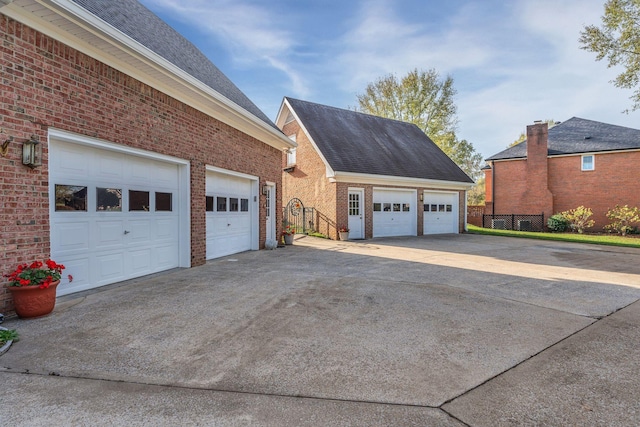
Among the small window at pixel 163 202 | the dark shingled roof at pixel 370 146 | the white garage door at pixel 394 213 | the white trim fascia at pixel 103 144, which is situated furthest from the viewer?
the white garage door at pixel 394 213

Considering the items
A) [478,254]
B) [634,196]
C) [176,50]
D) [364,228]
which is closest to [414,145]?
[364,228]

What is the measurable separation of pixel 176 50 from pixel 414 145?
48.5 feet

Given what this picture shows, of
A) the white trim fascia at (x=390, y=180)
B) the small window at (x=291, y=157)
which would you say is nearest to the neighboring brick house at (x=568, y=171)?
the white trim fascia at (x=390, y=180)

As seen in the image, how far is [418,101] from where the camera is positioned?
2875cm

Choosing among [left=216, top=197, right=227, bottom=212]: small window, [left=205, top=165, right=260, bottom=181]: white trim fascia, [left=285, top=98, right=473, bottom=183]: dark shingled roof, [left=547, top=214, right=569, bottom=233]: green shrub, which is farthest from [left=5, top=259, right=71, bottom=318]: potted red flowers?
[left=547, top=214, right=569, bottom=233]: green shrub

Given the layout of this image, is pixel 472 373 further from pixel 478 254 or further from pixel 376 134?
pixel 376 134

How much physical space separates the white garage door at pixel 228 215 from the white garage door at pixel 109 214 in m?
1.38

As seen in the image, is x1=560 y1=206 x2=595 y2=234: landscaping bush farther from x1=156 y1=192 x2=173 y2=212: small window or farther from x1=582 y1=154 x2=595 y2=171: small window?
x1=156 y1=192 x2=173 y2=212: small window

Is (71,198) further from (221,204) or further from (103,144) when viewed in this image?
(221,204)

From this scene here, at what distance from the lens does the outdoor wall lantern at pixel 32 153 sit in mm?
4273

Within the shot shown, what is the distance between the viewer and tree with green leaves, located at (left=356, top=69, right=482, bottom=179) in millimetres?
28547

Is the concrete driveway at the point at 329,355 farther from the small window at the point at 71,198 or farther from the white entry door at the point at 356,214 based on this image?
the white entry door at the point at 356,214

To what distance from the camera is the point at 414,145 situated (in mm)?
19625

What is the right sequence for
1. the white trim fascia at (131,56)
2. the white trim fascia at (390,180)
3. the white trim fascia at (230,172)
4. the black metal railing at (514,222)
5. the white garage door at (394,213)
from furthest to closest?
the black metal railing at (514,222)
the white garage door at (394,213)
the white trim fascia at (390,180)
the white trim fascia at (230,172)
the white trim fascia at (131,56)
